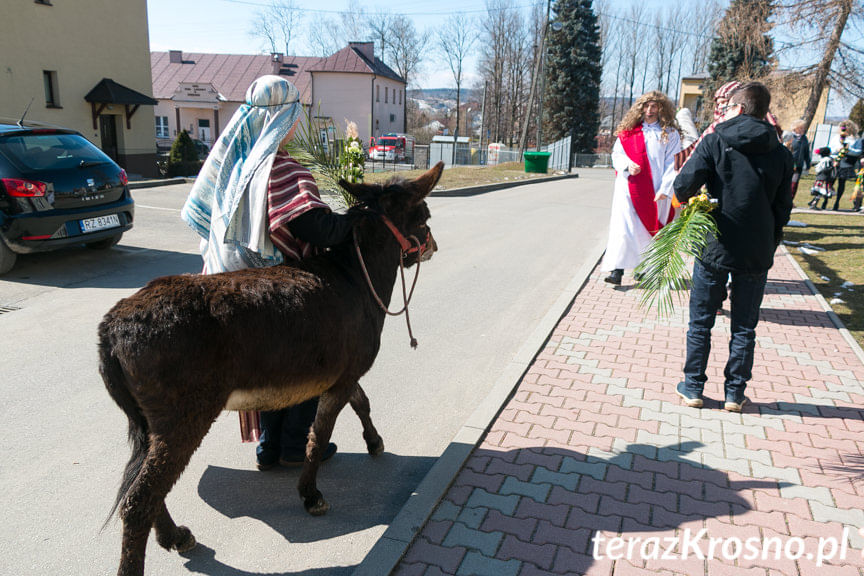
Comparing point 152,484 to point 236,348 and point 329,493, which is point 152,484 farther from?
point 329,493

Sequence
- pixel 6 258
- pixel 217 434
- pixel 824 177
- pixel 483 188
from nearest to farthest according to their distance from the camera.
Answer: pixel 217 434 → pixel 6 258 → pixel 824 177 → pixel 483 188

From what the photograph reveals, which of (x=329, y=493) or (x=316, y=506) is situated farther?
(x=329, y=493)

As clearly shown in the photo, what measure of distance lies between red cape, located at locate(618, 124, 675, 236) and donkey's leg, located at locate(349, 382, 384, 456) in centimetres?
477

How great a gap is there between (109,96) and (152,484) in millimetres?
23700

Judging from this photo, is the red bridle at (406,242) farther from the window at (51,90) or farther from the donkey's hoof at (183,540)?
the window at (51,90)

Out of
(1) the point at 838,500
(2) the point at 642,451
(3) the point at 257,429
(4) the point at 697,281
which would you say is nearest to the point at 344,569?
(3) the point at 257,429

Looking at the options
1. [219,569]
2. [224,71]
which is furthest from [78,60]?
[224,71]

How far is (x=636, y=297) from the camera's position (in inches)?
302

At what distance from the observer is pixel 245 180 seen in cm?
294

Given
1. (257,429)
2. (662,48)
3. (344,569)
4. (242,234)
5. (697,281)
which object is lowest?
(344,569)

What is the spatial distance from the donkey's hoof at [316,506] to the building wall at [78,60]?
70.6 feet

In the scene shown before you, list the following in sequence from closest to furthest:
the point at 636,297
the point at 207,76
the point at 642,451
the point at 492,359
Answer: the point at 642,451
the point at 492,359
the point at 636,297
the point at 207,76

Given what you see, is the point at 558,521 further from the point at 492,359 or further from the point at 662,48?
the point at 662,48

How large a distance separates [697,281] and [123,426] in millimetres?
4233
